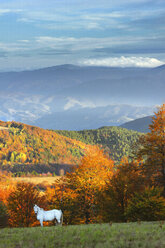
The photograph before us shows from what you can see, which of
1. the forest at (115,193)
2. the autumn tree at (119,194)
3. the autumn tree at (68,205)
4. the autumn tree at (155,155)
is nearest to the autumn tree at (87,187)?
the forest at (115,193)

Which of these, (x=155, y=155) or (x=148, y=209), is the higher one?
(x=155, y=155)

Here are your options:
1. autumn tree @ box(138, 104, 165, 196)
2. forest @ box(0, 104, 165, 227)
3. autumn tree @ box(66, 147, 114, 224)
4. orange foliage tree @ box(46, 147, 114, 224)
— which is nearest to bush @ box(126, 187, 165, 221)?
forest @ box(0, 104, 165, 227)

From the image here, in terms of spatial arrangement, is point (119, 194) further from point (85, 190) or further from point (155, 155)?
point (85, 190)

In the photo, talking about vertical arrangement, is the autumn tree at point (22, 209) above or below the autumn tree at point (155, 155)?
below

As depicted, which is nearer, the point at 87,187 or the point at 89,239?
the point at 89,239

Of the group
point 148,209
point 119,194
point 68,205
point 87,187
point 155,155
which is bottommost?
point 68,205

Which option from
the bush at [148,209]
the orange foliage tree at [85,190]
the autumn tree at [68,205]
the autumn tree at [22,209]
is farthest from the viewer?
the orange foliage tree at [85,190]

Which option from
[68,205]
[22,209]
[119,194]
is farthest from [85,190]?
[119,194]

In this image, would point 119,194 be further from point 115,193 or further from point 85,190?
point 85,190

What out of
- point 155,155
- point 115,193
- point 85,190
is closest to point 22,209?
point 85,190

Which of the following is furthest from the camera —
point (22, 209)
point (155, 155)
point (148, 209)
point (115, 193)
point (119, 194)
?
point (22, 209)

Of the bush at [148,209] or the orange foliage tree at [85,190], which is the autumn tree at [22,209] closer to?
the orange foliage tree at [85,190]

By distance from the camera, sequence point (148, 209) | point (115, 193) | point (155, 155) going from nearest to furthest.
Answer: point (148, 209), point (155, 155), point (115, 193)

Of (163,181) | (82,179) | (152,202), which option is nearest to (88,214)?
(82,179)
